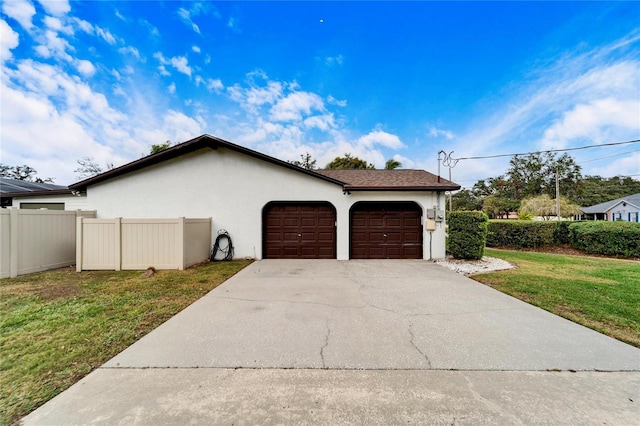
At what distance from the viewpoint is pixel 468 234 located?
8.38 m

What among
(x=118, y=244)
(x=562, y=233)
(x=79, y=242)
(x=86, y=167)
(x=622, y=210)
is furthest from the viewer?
(x=86, y=167)

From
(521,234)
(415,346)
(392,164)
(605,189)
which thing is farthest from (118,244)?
(605,189)

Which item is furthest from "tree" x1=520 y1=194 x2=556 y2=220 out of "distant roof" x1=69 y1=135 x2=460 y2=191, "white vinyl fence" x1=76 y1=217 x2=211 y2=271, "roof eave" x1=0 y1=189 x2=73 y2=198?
"roof eave" x1=0 y1=189 x2=73 y2=198

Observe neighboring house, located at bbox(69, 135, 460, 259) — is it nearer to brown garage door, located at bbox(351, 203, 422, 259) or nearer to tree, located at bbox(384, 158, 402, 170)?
brown garage door, located at bbox(351, 203, 422, 259)

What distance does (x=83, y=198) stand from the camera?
446 inches

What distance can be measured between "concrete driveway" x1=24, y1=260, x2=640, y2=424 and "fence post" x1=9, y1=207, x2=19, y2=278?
19.9 ft

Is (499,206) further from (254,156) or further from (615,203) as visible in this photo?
(254,156)

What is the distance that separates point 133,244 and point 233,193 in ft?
11.4

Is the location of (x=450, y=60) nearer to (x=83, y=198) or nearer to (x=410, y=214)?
(x=410, y=214)

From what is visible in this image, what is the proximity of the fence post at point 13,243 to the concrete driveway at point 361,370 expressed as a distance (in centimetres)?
606

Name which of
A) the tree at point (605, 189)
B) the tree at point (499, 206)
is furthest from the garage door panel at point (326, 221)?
the tree at point (605, 189)

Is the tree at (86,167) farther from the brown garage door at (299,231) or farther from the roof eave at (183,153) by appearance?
the brown garage door at (299,231)

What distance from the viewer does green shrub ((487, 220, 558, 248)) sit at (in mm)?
11907

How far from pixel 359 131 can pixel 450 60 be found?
6382 mm
